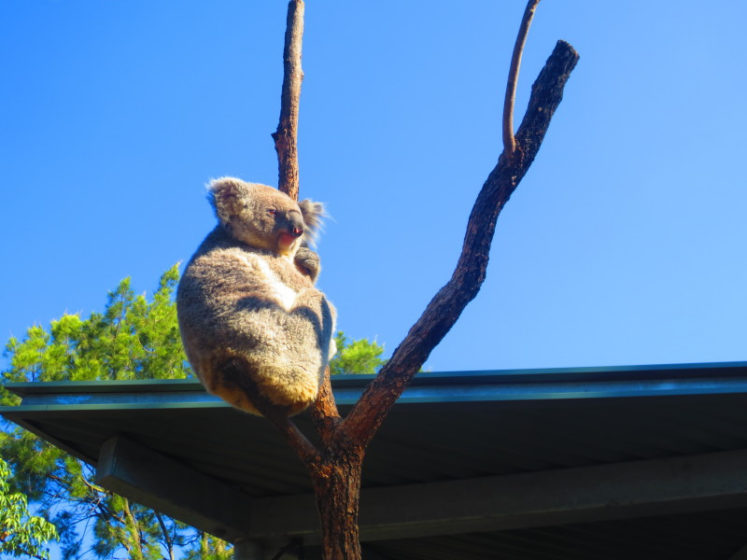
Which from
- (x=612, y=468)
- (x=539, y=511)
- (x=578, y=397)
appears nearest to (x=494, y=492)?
(x=539, y=511)

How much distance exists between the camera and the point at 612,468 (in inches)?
182

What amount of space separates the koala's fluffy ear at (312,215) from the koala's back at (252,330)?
802 mm

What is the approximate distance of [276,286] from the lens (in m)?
3.58

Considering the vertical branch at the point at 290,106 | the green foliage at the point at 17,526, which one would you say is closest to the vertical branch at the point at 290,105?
the vertical branch at the point at 290,106

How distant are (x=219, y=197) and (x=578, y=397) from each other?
213 cm

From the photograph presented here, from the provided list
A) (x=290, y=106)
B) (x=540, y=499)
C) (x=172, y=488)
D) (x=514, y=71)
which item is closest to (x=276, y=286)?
(x=290, y=106)

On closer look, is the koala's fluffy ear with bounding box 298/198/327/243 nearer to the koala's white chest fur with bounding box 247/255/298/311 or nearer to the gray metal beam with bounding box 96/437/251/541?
the koala's white chest fur with bounding box 247/255/298/311

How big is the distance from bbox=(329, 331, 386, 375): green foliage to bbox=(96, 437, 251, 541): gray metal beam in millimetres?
7292

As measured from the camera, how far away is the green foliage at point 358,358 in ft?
41.7

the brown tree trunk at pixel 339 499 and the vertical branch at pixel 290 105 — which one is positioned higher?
the vertical branch at pixel 290 105

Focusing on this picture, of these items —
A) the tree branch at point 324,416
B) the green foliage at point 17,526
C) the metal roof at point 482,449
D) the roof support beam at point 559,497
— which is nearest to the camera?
the tree branch at point 324,416

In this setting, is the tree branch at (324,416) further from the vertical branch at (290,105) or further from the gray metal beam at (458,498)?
the gray metal beam at (458,498)

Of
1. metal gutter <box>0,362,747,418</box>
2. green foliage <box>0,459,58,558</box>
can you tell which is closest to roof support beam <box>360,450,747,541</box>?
metal gutter <box>0,362,747,418</box>

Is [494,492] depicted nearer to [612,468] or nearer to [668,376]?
[612,468]
